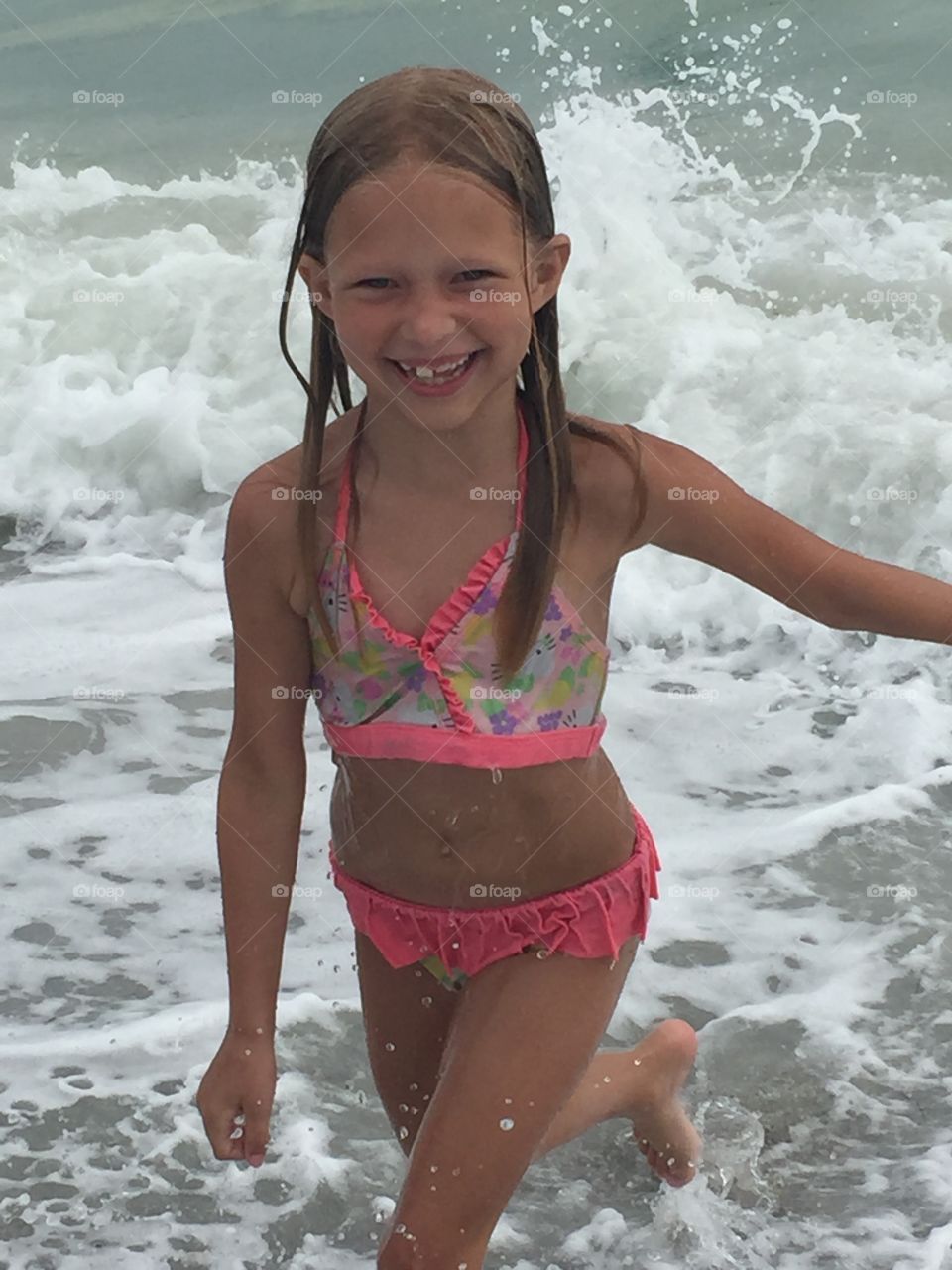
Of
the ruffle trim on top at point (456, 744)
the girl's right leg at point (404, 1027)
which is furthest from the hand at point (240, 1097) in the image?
the ruffle trim on top at point (456, 744)

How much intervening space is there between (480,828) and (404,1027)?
0.38m

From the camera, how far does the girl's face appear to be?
76.4 inches

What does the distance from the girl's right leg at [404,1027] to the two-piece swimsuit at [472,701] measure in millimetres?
138

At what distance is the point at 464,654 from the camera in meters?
2.15

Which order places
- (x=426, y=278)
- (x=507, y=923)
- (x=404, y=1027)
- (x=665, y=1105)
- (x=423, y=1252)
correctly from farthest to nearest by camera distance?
(x=665, y=1105), (x=404, y=1027), (x=507, y=923), (x=423, y=1252), (x=426, y=278)

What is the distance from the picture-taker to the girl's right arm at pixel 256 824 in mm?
2199

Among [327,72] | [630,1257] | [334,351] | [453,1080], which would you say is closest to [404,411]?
[334,351]

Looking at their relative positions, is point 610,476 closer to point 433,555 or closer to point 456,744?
point 433,555

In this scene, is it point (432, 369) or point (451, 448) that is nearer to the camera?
point (432, 369)

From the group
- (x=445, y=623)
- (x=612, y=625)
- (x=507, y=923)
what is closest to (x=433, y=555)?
(x=445, y=623)

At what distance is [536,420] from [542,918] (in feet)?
2.10

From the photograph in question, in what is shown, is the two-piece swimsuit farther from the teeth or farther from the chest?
the teeth

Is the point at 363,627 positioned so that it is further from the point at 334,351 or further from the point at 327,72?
the point at 327,72

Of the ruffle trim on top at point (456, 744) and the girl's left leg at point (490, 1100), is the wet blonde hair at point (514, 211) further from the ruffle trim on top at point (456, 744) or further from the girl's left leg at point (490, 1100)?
the girl's left leg at point (490, 1100)
